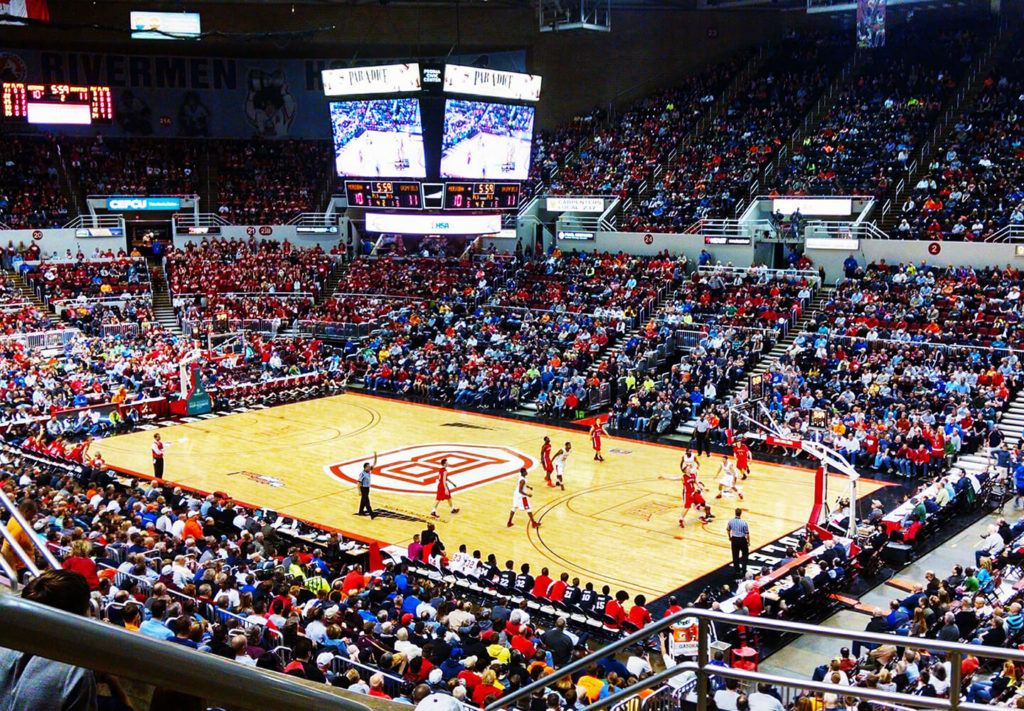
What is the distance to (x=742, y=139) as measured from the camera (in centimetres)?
4381

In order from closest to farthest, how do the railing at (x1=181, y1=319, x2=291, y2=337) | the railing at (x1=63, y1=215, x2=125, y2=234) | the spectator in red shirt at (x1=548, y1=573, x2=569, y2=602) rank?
the spectator in red shirt at (x1=548, y1=573, x2=569, y2=602) → the railing at (x1=181, y1=319, x2=291, y2=337) → the railing at (x1=63, y1=215, x2=125, y2=234)

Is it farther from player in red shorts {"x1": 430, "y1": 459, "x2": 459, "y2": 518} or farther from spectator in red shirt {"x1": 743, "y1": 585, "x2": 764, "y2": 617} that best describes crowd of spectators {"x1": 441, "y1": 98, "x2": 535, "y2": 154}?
spectator in red shirt {"x1": 743, "y1": 585, "x2": 764, "y2": 617}

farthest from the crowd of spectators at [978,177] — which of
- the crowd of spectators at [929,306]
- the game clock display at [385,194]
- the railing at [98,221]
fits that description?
the railing at [98,221]

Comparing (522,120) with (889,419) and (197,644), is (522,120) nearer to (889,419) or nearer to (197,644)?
(889,419)

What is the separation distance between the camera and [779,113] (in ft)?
144

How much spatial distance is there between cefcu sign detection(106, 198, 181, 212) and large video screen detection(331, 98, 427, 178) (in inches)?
775

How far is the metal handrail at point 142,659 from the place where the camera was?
1.49 m

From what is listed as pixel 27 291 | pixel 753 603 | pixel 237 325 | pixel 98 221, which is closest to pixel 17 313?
pixel 27 291

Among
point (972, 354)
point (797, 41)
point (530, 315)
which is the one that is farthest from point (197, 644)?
point (797, 41)

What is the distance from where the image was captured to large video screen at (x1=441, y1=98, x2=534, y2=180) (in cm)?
3134

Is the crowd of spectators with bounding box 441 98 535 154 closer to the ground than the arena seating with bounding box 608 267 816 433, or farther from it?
farther from it

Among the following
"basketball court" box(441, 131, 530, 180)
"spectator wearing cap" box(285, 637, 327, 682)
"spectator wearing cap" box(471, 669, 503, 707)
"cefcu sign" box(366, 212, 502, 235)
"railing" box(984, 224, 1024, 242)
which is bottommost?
"spectator wearing cap" box(471, 669, 503, 707)

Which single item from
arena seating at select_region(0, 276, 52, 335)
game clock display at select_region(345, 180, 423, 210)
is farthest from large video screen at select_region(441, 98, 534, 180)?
arena seating at select_region(0, 276, 52, 335)

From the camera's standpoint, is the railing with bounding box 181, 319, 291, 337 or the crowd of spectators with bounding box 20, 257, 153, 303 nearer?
the railing with bounding box 181, 319, 291, 337
